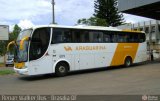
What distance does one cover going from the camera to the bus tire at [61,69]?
66.0ft

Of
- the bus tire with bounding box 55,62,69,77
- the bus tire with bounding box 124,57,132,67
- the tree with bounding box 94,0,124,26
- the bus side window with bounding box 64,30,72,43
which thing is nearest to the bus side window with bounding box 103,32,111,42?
the bus tire with bounding box 124,57,132,67

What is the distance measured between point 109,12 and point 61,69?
167 ft

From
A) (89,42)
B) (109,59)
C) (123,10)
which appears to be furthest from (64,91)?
(123,10)

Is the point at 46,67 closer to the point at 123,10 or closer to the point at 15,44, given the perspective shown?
the point at 15,44

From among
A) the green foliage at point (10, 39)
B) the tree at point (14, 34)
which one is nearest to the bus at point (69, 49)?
the green foliage at point (10, 39)

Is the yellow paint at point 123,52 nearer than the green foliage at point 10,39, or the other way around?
the yellow paint at point 123,52

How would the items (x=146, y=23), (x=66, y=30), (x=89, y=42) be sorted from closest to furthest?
(x=66, y=30) < (x=89, y=42) < (x=146, y=23)

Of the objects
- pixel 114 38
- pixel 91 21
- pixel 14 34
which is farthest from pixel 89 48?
pixel 14 34

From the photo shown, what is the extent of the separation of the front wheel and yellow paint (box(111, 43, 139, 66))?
5.13 metres

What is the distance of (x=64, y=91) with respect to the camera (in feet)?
43.7

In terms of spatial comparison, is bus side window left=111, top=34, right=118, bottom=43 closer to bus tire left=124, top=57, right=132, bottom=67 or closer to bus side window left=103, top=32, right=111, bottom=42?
bus side window left=103, top=32, right=111, bottom=42

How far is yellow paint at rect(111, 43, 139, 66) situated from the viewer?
24.6 meters

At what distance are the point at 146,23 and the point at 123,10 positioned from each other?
2892 centimetres

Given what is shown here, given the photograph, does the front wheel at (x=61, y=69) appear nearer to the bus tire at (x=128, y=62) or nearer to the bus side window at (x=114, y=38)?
the bus side window at (x=114, y=38)
